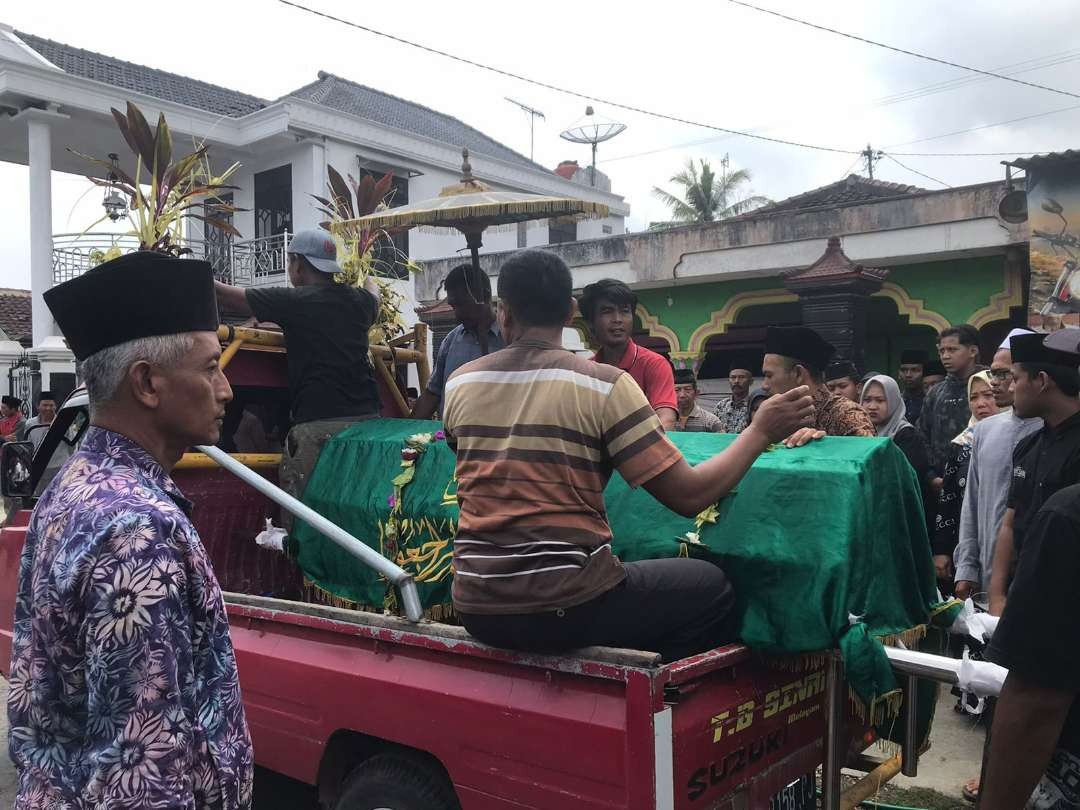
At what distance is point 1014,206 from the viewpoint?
404 inches

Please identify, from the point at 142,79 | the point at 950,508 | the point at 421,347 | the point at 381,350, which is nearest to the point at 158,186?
the point at 381,350

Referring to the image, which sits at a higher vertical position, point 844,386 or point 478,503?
point 844,386

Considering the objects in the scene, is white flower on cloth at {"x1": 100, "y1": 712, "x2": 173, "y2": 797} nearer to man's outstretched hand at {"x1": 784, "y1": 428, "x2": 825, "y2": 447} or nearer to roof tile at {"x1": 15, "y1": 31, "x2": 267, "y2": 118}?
man's outstretched hand at {"x1": 784, "y1": 428, "x2": 825, "y2": 447}

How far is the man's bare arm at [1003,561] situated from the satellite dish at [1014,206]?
775 centimetres

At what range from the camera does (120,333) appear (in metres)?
1.59

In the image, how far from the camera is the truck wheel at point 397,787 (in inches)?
110

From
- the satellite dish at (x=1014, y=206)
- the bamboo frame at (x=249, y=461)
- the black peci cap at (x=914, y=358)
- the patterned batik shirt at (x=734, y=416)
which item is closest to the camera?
the bamboo frame at (x=249, y=461)

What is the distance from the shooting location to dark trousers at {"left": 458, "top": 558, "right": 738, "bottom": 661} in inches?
99.3

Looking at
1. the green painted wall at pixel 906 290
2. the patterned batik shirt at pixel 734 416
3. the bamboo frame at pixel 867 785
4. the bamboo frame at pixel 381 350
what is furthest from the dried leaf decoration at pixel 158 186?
the green painted wall at pixel 906 290

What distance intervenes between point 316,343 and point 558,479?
2.18 m

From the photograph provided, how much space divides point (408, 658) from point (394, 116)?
2193 centimetres

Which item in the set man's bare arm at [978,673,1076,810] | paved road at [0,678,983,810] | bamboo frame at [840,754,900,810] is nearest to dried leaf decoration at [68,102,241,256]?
paved road at [0,678,983,810]

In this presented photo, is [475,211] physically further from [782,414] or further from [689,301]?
[689,301]

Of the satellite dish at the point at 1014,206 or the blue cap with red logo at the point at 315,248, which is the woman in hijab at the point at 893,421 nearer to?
the blue cap with red logo at the point at 315,248
